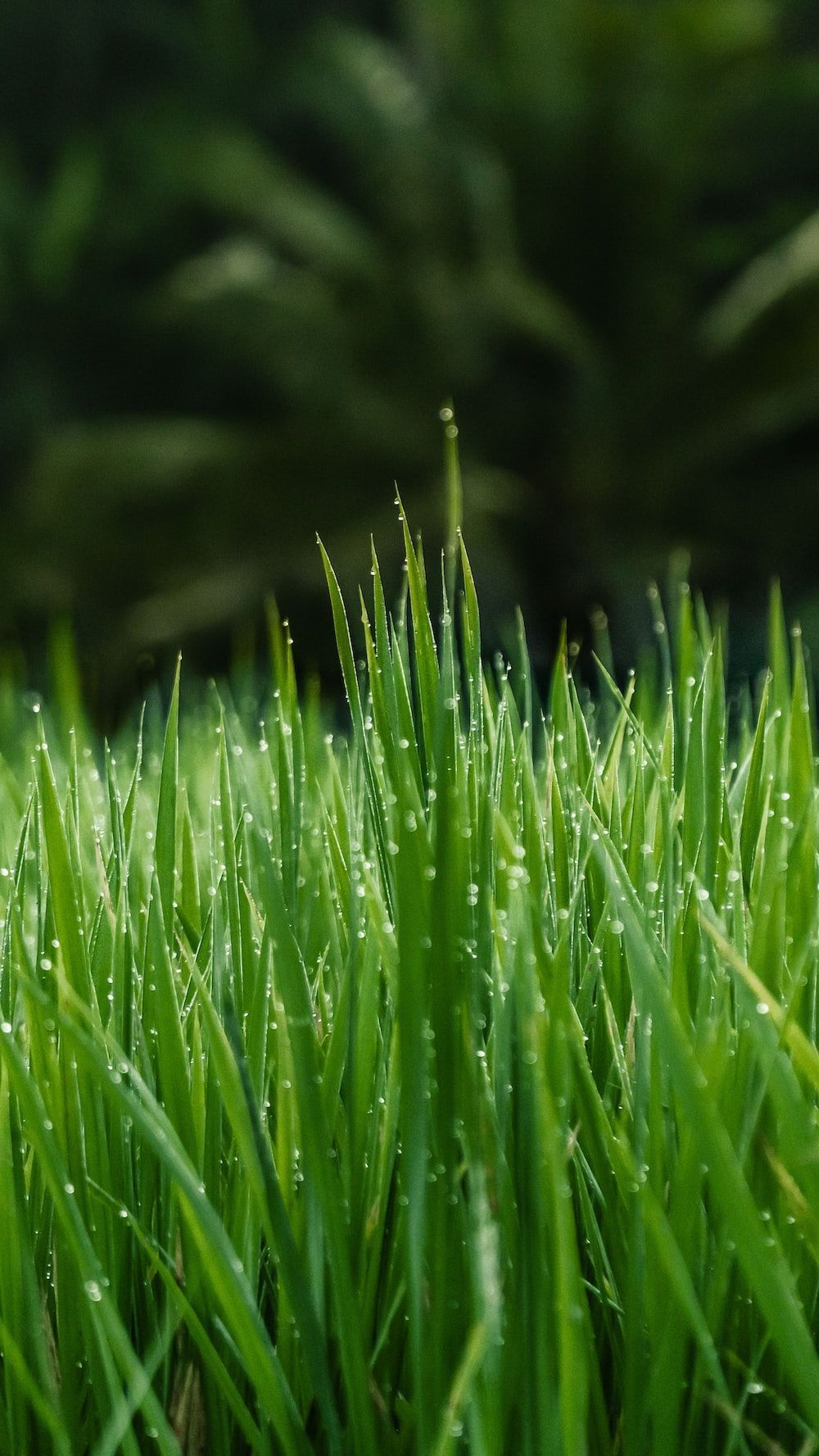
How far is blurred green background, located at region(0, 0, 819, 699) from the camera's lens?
19.7ft

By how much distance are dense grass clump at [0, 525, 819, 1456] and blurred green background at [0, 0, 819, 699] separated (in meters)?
5.21

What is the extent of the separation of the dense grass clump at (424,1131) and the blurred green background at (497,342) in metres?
5.21

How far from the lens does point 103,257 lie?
7.25 metres

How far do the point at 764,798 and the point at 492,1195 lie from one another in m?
0.28

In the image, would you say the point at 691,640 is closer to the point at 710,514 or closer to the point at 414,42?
the point at 710,514

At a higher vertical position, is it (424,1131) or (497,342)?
(497,342)

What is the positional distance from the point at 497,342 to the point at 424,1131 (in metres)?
6.33

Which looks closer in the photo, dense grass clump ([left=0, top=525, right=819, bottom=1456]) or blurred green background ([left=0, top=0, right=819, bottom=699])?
dense grass clump ([left=0, top=525, right=819, bottom=1456])

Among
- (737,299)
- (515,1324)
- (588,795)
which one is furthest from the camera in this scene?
(737,299)

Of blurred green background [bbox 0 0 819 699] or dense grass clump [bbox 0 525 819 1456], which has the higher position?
blurred green background [bbox 0 0 819 699]

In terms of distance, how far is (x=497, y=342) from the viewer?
6.33 metres

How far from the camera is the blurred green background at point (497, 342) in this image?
600cm

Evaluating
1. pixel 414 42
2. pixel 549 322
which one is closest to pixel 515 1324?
pixel 549 322

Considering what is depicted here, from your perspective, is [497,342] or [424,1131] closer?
[424,1131]
